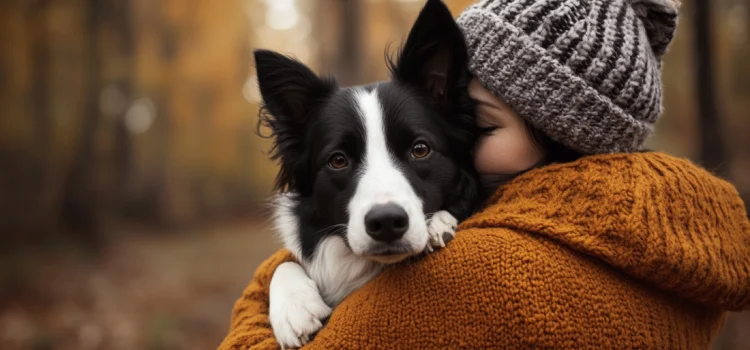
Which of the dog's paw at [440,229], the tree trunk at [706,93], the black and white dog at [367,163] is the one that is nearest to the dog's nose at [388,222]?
the black and white dog at [367,163]

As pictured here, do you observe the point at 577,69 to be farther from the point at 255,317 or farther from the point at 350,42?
the point at 350,42

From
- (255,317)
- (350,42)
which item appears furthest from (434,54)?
(350,42)

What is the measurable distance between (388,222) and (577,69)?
910 millimetres

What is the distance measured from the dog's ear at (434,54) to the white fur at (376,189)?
216 mm

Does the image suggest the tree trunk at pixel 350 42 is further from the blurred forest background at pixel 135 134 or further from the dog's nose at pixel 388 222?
the dog's nose at pixel 388 222

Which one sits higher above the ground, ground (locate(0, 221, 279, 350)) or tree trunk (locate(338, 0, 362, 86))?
tree trunk (locate(338, 0, 362, 86))

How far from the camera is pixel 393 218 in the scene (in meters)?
2.14

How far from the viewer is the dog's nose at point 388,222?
2.14 meters

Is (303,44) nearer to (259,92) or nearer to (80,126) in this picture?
(80,126)

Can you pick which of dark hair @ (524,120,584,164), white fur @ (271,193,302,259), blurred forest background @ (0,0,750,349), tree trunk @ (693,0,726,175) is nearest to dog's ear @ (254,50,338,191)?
white fur @ (271,193,302,259)

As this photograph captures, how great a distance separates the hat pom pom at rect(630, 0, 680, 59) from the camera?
7.98ft

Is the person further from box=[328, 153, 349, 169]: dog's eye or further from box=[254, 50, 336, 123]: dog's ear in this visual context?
box=[254, 50, 336, 123]: dog's ear

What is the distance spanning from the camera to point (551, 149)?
8.19 feet

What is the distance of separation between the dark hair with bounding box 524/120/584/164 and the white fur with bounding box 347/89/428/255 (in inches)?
22.1
